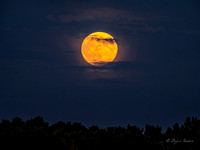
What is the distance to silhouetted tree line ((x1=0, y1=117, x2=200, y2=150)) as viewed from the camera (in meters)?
26.3

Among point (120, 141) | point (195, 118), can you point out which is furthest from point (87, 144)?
point (195, 118)

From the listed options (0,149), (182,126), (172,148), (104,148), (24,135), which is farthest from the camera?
(182,126)

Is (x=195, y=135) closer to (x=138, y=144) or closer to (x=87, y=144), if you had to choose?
(x=138, y=144)

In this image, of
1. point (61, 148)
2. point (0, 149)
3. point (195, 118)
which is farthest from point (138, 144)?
point (195, 118)

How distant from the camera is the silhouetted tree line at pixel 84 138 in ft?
86.3

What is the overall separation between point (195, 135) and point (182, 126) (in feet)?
11.6

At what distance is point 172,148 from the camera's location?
3481 cm

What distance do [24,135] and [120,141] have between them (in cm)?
822

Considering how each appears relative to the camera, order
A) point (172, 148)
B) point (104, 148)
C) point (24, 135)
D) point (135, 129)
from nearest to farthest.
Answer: point (24, 135)
point (104, 148)
point (172, 148)
point (135, 129)

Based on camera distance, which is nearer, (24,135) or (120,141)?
(24,135)

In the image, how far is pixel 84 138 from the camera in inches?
1166

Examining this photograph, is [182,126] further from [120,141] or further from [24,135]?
[24,135]

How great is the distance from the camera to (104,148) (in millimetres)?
30375

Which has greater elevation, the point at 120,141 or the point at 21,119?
the point at 21,119
